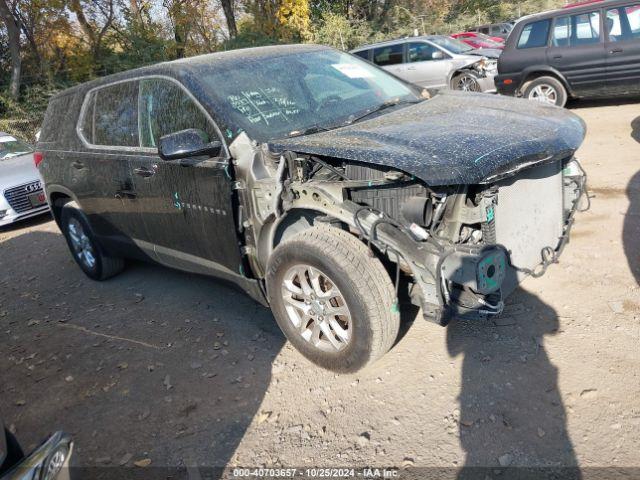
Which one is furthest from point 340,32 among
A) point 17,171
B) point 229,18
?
point 17,171

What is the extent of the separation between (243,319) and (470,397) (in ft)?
6.06

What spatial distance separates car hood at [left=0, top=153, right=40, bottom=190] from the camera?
7934 mm

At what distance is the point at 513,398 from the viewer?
274 centimetres

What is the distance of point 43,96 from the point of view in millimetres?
15211

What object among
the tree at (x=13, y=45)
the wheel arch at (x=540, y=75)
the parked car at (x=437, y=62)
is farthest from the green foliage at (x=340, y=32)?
the wheel arch at (x=540, y=75)

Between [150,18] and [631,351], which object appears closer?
[631,351]

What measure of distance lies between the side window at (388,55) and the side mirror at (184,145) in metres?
10.2

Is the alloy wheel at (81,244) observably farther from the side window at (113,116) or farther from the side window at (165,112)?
the side window at (165,112)

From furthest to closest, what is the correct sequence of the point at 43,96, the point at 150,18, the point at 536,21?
the point at 150,18 → the point at 43,96 → the point at 536,21

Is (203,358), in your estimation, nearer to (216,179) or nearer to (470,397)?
(216,179)

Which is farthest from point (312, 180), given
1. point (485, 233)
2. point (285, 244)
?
point (485, 233)

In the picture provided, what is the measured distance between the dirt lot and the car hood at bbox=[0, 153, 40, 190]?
4.04m

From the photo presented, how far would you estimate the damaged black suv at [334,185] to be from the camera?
266 cm

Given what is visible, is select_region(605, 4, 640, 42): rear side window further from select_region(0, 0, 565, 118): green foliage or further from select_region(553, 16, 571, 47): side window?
select_region(0, 0, 565, 118): green foliage
